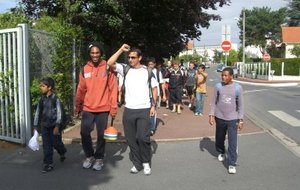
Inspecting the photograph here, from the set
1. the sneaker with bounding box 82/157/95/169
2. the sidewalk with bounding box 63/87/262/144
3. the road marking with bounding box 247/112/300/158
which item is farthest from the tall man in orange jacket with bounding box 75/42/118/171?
the road marking with bounding box 247/112/300/158

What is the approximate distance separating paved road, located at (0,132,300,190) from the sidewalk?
772 millimetres

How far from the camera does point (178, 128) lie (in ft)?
37.4

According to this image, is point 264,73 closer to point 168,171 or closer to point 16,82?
point 16,82

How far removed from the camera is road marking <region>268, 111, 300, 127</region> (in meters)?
12.7

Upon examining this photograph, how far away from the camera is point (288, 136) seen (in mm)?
10555

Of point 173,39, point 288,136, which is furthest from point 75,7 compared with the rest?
point 173,39

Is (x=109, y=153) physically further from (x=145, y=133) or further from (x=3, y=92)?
(x=3, y=92)

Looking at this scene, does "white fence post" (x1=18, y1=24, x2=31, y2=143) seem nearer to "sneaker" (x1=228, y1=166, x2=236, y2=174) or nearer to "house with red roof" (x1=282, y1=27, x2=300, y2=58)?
"sneaker" (x1=228, y1=166, x2=236, y2=174)

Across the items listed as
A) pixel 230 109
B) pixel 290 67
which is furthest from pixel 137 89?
pixel 290 67

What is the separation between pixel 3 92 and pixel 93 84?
106 inches

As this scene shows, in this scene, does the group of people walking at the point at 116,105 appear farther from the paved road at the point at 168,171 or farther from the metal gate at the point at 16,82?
the metal gate at the point at 16,82

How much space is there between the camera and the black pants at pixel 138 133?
6.89 meters

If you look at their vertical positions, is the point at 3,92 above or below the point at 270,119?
above

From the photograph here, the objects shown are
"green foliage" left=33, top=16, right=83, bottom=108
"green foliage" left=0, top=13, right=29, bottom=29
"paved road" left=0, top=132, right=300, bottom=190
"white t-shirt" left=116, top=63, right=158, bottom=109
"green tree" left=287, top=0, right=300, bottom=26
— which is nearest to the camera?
"paved road" left=0, top=132, right=300, bottom=190
